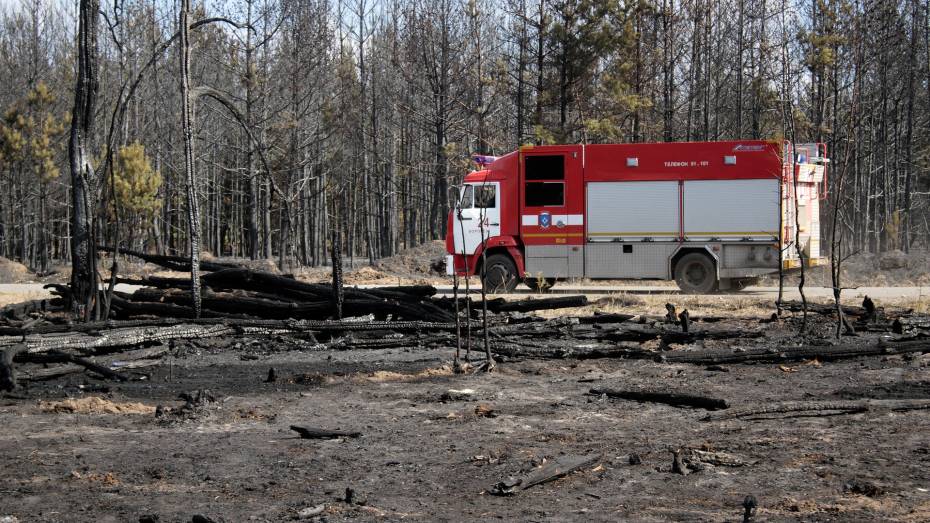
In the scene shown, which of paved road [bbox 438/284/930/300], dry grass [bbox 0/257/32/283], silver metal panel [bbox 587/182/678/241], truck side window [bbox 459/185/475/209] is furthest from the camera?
dry grass [bbox 0/257/32/283]

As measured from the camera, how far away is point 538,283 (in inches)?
890

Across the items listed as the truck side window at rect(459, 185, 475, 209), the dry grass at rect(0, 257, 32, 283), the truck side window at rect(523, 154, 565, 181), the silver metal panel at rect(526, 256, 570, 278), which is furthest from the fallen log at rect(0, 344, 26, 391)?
the dry grass at rect(0, 257, 32, 283)

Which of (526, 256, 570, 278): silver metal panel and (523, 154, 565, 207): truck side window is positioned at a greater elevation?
(523, 154, 565, 207): truck side window

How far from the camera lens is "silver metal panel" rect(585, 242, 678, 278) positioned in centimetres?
2200

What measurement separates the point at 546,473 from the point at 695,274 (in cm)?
1697

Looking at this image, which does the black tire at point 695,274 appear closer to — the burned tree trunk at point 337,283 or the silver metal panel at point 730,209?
the silver metal panel at point 730,209

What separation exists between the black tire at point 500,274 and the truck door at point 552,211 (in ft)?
1.47

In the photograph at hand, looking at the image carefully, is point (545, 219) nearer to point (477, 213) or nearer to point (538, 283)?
point (538, 283)

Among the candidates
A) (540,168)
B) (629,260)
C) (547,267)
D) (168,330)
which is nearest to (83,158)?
(168,330)

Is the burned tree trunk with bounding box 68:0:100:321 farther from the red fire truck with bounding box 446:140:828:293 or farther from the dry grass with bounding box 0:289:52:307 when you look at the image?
the red fire truck with bounding box 446:140:828:293

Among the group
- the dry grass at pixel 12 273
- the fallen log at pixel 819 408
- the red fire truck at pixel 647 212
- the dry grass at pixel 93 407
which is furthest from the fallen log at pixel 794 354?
the dry grass at pixel 12 273

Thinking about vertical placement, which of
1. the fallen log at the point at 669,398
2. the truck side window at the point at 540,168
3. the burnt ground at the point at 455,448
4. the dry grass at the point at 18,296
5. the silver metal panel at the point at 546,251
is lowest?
the burnt ground at the point at 455,448

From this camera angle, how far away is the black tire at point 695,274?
71.3 feet

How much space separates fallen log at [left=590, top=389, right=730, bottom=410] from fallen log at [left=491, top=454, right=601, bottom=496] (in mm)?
2176
